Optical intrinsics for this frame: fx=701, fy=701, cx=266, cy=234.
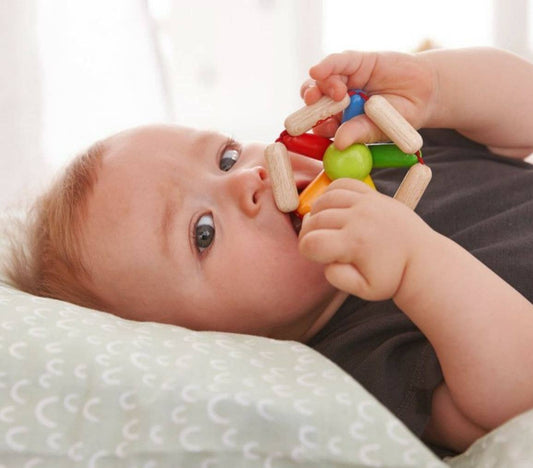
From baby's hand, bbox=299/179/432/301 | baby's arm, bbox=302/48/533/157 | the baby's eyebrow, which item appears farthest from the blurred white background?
baby's hand, bbox=299/179/432/301

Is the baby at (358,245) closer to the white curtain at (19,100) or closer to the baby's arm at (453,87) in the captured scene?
the baby's arm at (453,87)

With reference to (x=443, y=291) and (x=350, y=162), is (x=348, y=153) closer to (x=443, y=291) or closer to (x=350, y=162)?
(x=350, y=162)

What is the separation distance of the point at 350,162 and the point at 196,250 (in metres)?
0.23

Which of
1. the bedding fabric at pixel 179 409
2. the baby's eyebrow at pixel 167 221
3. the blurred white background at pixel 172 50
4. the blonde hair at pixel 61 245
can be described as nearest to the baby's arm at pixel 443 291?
the bedding fabric at pixel 179 409

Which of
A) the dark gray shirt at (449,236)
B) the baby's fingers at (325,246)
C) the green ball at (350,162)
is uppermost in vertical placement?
the green ball at (350,162)

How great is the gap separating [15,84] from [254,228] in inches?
42.1

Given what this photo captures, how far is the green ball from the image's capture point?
76cm

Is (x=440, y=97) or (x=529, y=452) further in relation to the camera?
(x=440, y=97)

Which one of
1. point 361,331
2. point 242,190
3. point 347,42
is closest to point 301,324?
point 361,331

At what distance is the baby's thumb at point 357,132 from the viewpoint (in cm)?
76

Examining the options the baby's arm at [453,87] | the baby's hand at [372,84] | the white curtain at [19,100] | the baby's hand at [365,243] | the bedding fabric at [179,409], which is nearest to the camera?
the bedding fabric at [179,409]

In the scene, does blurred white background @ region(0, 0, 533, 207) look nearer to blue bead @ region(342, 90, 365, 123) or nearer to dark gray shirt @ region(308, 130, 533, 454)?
dark gray shirt @ region(308, 130, 533, 454)

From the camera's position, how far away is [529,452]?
0.58 metres

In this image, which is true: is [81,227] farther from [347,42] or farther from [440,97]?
[347,42]
